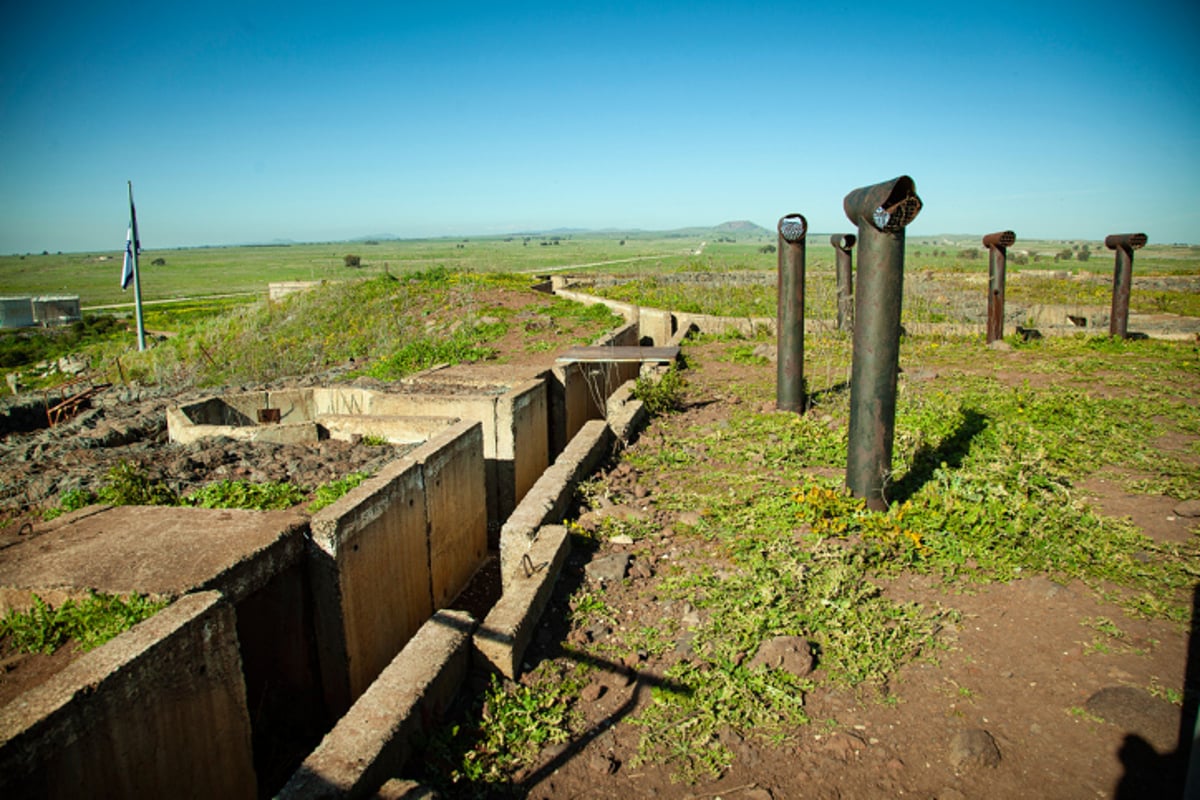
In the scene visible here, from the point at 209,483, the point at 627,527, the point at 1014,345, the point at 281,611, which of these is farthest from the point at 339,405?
the point at 1014,345

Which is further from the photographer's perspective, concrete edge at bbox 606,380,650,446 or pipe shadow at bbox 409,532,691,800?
concrete edge at bbox 606,380,650,446

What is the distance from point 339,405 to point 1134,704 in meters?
9.09

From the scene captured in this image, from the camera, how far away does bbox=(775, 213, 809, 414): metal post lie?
761cm

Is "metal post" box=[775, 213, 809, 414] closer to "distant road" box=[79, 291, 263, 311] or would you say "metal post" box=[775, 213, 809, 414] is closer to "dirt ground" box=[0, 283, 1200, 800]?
"dirt ground" box=[0, 283, 1200, 800]

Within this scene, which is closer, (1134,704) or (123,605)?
(1134,704)

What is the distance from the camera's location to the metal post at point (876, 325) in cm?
450

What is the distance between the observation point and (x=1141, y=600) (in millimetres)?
3715

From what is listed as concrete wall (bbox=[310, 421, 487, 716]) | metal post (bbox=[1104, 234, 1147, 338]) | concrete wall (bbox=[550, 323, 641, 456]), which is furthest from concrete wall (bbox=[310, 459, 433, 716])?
metal post (bbox=[1104, 234, 1147, 338])

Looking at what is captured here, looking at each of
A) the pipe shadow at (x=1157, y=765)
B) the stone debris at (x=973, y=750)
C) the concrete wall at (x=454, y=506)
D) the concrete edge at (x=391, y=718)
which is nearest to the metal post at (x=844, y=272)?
the concrete wall at (x=454, y=506)

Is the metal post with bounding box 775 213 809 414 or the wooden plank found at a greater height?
the metal post with bounding box 775 213 809 414

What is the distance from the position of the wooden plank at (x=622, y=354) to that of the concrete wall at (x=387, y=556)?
10.1ft

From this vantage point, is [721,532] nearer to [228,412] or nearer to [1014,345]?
[228,412]

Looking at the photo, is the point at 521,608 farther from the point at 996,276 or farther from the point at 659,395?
the point at 996,276

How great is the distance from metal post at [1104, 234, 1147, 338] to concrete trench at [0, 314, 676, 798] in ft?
32.3
